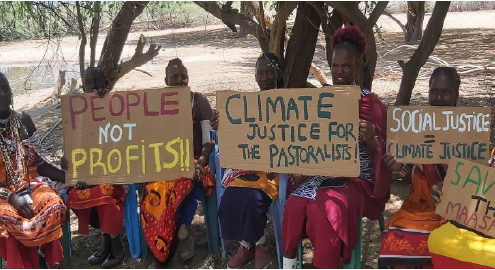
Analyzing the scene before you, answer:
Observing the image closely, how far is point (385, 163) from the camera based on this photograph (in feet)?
9.92

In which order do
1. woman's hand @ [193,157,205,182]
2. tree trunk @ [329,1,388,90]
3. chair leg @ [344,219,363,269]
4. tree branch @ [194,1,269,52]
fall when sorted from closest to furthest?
chair leg @ [344,219,363,269] → woman's hand @ [193,157,205,182] → tree trunk @ [329,1,388,90] → tree branch @ [194,1,269,52]

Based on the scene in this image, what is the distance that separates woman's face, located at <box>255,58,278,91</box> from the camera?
356 centimetres

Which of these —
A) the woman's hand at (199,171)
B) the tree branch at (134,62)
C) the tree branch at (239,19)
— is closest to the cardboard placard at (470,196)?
the woman's hand at (199,171)

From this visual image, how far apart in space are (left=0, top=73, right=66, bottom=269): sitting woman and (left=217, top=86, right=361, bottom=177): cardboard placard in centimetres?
115

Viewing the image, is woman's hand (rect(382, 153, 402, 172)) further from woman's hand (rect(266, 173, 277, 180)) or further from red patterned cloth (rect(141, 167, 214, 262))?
red patterned cloth (rect(141, 167, 214, 262))

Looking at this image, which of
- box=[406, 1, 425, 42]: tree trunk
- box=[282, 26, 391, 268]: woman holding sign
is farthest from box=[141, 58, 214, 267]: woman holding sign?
box=[406, 1, 425, 42]: tree trunk

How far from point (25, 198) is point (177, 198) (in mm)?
970

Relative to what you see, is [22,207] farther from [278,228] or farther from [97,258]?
[278,228]

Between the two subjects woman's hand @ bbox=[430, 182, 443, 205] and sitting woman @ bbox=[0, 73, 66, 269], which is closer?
woman's hand @ bbox=[430, 182, 443, 205]

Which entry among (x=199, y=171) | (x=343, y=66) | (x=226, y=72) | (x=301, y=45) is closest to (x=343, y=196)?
(x=343, y=66)

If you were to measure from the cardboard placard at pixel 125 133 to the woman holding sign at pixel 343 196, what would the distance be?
0.87 m

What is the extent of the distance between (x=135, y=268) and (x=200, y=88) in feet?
25.2

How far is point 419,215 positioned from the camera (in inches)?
119

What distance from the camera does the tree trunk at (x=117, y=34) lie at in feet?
17.7
